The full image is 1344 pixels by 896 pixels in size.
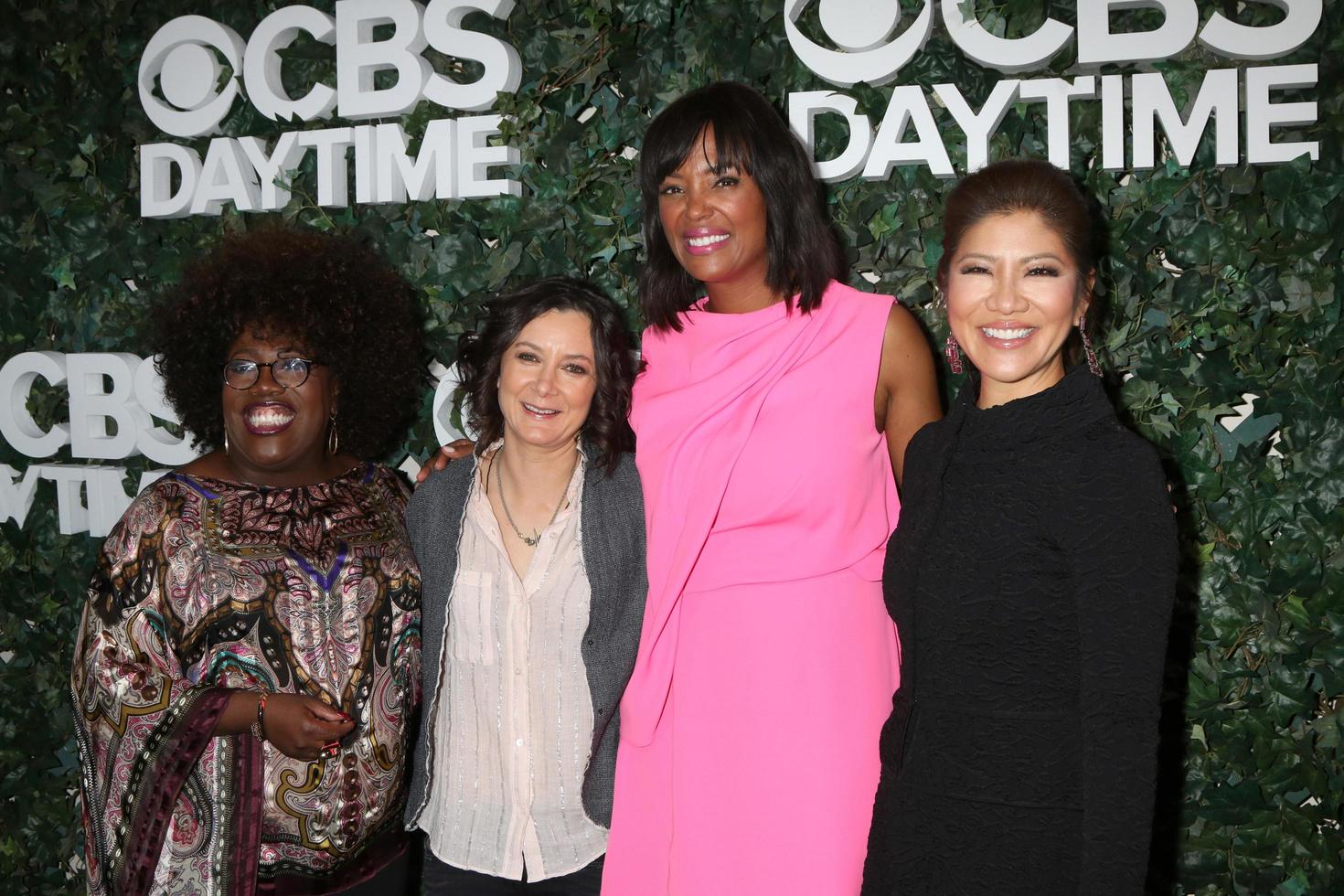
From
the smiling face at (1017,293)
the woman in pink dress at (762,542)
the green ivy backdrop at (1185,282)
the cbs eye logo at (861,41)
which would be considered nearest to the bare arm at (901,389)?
the woman in pink dress at (762,542)

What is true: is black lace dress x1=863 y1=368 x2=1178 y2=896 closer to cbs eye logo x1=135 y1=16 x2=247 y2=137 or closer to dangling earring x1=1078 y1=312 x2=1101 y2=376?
dangling earring x1=1078 y1=312 x2=1101 y2=376

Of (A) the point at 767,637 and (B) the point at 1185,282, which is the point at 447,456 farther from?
(B) the point at 1185,282

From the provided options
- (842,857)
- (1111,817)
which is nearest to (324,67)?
(842,857)

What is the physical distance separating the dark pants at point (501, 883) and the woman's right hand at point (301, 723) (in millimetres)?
352

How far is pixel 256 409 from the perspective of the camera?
1979 millimetres

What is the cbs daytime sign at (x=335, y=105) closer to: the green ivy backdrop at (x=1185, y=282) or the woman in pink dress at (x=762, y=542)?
the green ivy backdrop at (x=1185, y=282)

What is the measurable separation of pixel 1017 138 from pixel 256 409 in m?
1.72

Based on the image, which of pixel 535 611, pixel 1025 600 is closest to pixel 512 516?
pixel 535 611

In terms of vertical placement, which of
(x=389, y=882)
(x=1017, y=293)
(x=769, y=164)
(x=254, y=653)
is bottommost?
(x=389, y=882)

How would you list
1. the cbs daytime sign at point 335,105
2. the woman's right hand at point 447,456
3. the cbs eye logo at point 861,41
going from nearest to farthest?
the woman's right hand at point 447,456 → the cbs eye logo at point 861,41 → the cbs daytime sign at point 335,105

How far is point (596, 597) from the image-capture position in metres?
1.99

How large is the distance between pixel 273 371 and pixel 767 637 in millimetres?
1018

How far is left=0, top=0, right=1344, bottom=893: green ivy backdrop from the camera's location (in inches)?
92.9

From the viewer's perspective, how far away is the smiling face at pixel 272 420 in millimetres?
1985
